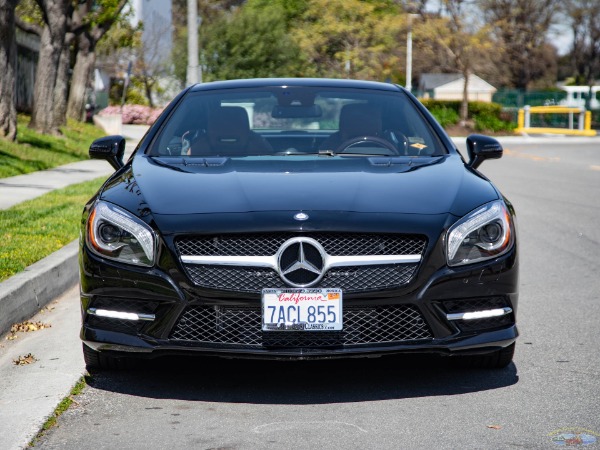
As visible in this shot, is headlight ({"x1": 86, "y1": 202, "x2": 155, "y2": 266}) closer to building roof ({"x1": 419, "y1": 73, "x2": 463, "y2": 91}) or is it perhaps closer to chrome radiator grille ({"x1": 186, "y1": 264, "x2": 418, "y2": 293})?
chrome radiator grille ({"x1": 186, "y1": 264, "x2": 418, "y2": 293})

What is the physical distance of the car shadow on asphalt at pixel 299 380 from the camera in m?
4.89

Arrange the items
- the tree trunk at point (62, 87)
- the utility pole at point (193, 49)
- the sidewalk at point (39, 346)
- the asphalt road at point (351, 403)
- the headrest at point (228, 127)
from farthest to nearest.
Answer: the tree trunk at point (62, 87)
the utility pole at point (193, 49)
the headrest at point (228, 127)
the sidewalk at point (39, 346)
the asphalt road at point (351, 403)

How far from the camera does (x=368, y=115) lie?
6484mm

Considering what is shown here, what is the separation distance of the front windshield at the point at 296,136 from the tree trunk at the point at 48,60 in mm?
17582

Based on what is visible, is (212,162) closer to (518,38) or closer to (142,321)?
(142,321)

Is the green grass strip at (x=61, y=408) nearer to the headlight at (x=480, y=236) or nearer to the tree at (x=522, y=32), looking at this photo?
the headlight at (x=480, y=236)

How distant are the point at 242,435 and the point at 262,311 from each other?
55 cm

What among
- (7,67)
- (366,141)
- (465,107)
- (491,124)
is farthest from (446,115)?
(366,141)

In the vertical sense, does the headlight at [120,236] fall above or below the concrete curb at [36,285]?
above

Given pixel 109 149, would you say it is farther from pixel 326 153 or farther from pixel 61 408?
pixel 61 408

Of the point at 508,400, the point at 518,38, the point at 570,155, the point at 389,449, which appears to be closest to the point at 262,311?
the point at 389,449

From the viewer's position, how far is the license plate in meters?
4.55

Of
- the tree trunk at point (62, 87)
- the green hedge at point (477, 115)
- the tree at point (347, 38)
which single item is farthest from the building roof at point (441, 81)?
the tree trunk at point (62, 87)

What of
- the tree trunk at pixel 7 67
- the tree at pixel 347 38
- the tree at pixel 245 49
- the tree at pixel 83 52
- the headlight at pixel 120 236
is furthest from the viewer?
the tree at pixel 347 38
